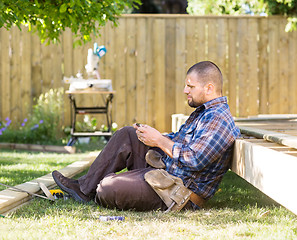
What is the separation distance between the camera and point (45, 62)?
7.47 meters

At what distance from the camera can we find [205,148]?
2.61m

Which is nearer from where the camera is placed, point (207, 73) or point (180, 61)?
point (207, 73)

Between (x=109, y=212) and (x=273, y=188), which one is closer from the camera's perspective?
(x=273, y=188)

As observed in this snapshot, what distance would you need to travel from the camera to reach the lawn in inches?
A: 87.5

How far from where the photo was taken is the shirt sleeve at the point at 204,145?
Answer: 262 cm

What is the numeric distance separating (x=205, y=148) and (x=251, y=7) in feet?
19.8

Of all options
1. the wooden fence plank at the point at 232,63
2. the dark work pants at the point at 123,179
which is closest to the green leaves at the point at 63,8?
the dark work pants at the point at 123,179

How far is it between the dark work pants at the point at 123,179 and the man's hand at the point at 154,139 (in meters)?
0.19

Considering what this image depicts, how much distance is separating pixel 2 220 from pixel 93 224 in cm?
46

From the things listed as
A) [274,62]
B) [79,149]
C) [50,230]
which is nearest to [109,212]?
[50,230]

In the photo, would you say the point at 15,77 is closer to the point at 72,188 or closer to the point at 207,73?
the point at 72,188

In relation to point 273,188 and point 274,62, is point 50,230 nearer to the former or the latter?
point 273,188

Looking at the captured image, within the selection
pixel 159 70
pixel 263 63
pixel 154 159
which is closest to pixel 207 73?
pixel 154 159

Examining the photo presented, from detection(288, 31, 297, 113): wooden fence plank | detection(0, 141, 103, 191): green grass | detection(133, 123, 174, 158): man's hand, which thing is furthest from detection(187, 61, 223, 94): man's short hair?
detection(288, 31, 297, 113): wooden fence plank
